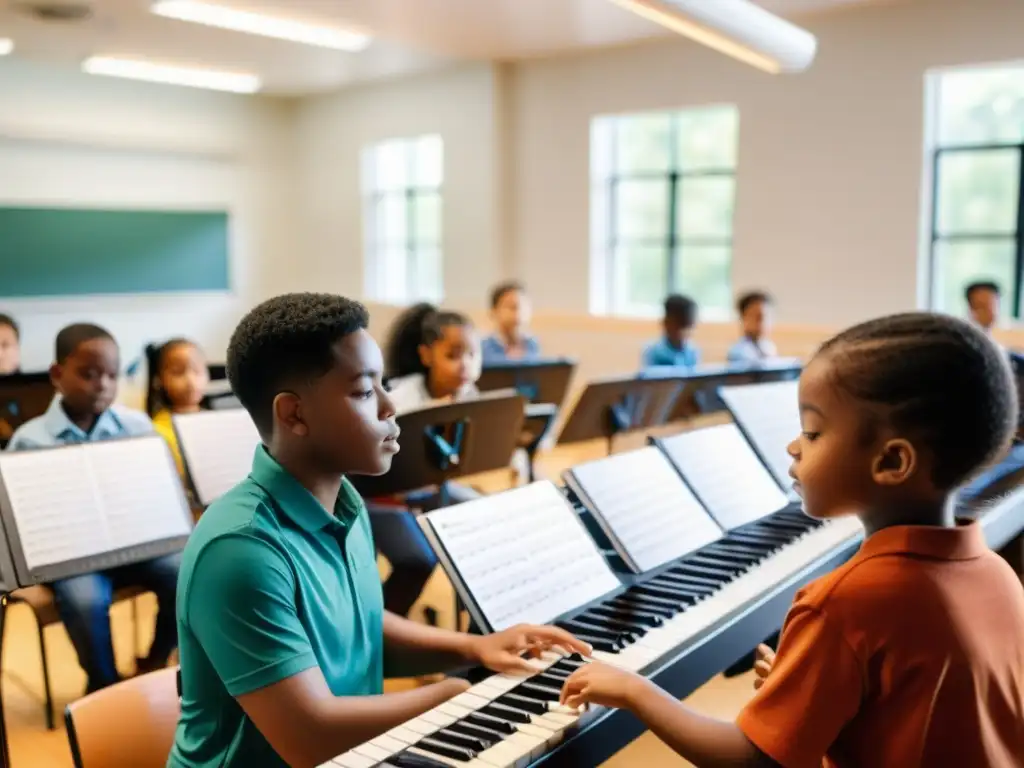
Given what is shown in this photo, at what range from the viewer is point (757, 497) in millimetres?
2348

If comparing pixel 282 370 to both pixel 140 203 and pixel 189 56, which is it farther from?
pixel 140 203

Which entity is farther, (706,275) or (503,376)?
(706,275)

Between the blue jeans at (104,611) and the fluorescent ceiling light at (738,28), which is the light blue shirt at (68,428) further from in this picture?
the fluorescent ceiling light at (738,28)

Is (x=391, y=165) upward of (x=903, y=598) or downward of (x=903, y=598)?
upward

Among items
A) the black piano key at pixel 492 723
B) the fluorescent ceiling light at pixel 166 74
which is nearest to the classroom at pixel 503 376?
the black piano key at pixel 492 723

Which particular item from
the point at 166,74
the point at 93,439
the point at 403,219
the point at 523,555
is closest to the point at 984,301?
the point at 93,439

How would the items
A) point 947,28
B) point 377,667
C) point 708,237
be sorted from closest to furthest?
1. point 377,667
2. point 947,28
3. point 708,237

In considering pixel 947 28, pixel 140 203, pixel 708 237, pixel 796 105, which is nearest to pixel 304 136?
pixel 140 203

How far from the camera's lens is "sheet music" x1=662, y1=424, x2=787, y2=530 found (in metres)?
2.20

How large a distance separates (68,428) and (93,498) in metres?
0.81

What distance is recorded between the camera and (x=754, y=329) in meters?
5.67

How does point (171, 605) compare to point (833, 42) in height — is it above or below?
below

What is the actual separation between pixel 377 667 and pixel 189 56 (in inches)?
278

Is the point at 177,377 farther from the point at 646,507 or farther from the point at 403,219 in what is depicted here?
the point at 403,219
